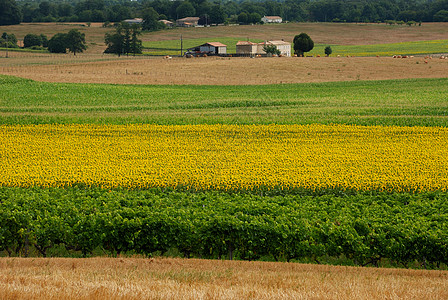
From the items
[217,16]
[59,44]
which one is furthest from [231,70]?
[217,16]

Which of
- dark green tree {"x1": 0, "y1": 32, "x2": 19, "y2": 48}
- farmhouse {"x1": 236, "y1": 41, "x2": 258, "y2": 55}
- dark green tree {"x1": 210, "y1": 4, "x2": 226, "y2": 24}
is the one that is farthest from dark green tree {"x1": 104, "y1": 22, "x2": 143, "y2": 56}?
dark green tree {"x1": 210, "y1": 4, "x2": 226, "y2": 24}

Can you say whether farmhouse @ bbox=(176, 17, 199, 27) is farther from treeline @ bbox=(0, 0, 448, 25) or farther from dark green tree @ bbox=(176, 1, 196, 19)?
dark green tree @ bbox=(176, 1, 196, 19)

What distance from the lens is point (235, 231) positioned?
46.7ft

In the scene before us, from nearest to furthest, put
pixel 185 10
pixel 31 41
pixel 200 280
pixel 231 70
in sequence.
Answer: pixel 200 280 → pixel 231 70 → pixel 31 41 → pixel 185 10

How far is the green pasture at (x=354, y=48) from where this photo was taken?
4365 inches

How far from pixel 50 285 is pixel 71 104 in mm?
34888

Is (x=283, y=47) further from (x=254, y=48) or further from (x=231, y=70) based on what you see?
(x=231, y=70)

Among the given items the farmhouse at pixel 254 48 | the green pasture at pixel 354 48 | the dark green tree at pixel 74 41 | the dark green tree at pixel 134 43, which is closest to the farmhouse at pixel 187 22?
the green pasture at pixel 354 48

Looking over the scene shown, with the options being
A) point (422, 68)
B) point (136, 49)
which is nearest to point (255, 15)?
point (136, 49)

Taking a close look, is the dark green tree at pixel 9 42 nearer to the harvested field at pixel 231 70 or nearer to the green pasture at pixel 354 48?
the green pasture at pixel 354 48

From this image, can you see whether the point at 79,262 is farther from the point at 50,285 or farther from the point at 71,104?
the point at 71,104

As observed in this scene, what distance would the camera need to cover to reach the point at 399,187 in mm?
18891

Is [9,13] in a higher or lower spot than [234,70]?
higher

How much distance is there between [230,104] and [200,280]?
3288cm
